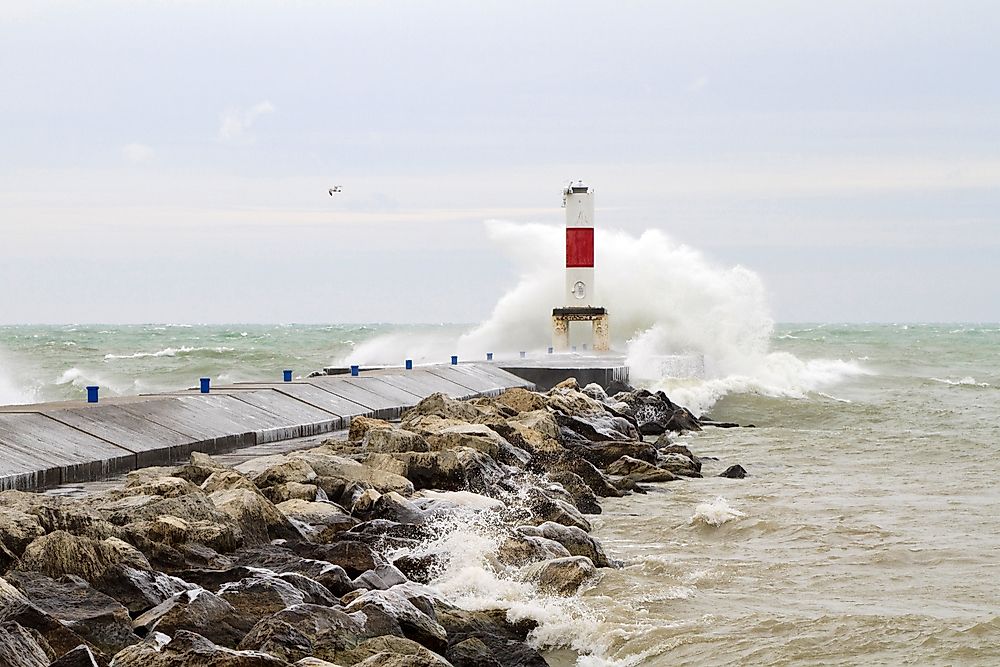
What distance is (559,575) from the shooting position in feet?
22.2

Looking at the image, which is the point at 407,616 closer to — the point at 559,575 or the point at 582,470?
the point at 559,575

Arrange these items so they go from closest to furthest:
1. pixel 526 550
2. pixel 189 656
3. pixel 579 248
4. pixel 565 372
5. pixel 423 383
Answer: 1. pixel 189 656
2. pixel 526 550
3. pixel 423 383
4. pixel 565 372
5. pixel 579 248

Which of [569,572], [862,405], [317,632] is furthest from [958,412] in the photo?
[317,632]

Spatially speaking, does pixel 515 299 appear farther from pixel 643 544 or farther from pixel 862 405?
pixel 643 544

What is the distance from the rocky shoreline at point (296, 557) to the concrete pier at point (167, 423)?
70cm

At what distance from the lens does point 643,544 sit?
336 inches

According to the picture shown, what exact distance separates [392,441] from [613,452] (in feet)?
10.8

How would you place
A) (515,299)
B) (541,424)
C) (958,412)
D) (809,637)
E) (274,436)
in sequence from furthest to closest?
(515,299) < (958,412) < (541,424) < (274,436) < (809,637)

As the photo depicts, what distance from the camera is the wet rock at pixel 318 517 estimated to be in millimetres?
7277

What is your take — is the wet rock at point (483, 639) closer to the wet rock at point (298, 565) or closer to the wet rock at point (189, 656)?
the wet rock at point (298, 565)

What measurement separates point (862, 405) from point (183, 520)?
17.7 m

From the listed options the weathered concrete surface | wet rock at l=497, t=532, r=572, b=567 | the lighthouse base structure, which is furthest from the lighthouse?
wet rock at l=497, t=532, r=572, b=567

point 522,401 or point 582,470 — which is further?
point 522,401

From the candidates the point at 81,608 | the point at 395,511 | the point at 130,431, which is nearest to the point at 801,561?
the point at 395,511
